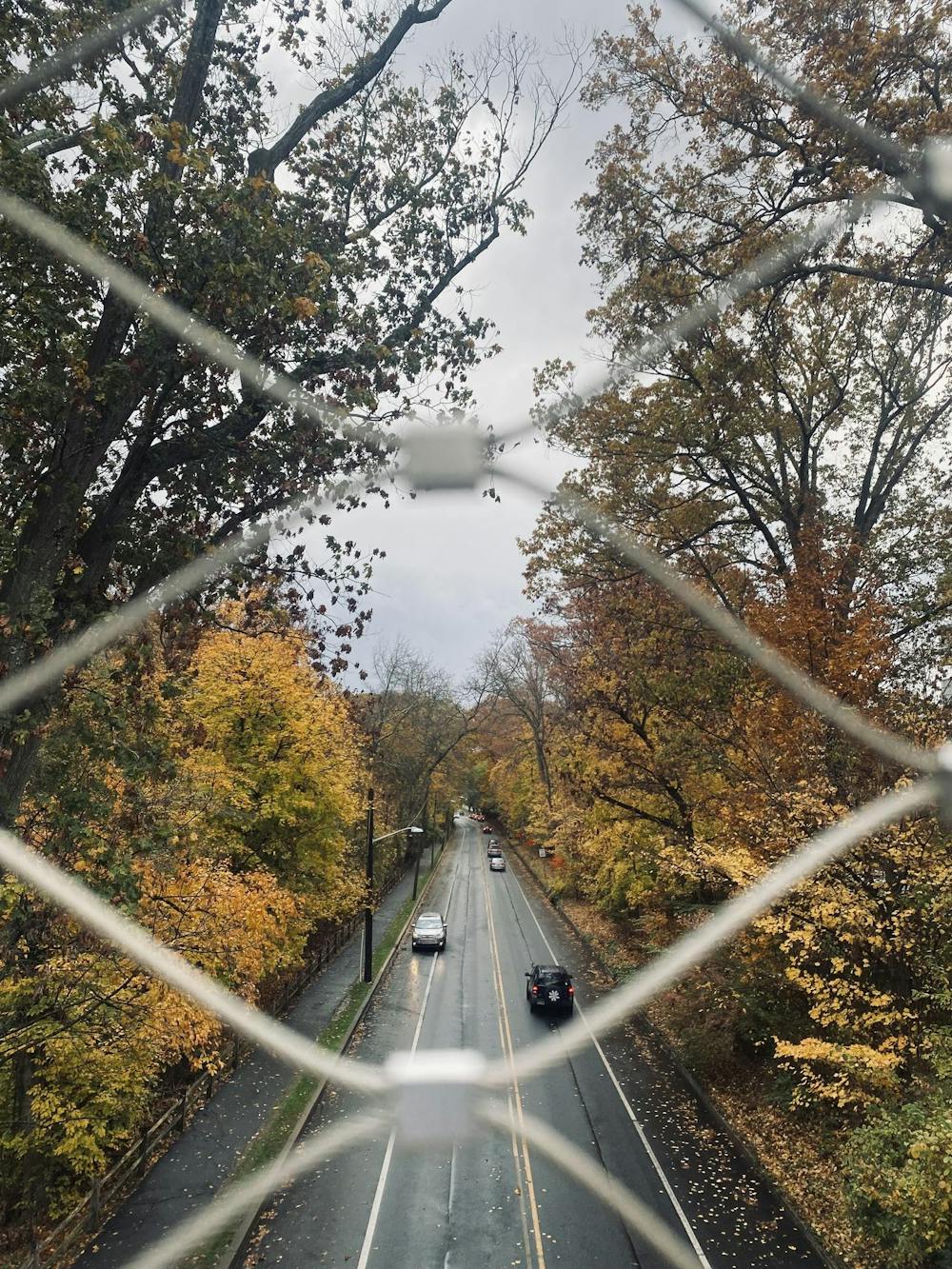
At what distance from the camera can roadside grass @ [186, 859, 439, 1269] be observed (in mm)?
10289

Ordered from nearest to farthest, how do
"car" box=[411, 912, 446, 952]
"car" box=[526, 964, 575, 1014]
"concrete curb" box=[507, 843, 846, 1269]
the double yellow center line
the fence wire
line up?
the fence wire → "concrete curb" box=[507, 843, 846, 1269] → the double yellow center line → "car" box=[526, 964, 575, 1014] → "car" box=[411, 912, 446, 952]

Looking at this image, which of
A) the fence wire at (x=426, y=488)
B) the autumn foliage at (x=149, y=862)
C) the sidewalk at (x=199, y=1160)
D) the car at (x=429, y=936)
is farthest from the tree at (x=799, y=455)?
the car at (x=429, y=936)

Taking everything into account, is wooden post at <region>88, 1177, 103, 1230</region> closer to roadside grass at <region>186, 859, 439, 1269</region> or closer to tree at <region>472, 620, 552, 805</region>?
roadside grass at <region>186, 859, 439, 1269</region>

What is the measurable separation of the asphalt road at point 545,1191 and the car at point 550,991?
6.16 ft

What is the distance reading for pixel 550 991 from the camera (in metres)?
21.0

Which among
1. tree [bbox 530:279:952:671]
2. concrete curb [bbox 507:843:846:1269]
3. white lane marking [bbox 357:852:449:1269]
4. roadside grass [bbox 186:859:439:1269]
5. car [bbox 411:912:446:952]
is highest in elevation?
tree [bbox 530:279:952:671]

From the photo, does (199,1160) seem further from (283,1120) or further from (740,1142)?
(740,1142)

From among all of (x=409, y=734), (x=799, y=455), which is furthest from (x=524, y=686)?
(x=799, y=455)

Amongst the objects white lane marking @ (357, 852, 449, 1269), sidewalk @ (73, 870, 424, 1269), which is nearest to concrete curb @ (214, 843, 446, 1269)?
sidewalk @ (73, 870, 424, 1269)

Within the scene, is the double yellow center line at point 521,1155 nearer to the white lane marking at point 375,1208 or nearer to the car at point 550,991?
the car at point 550,991

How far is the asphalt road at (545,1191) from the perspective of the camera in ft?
33.2

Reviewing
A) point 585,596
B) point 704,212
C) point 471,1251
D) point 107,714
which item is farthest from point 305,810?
point 704,212

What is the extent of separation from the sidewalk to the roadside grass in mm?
180

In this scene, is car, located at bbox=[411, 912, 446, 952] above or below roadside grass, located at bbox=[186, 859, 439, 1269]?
above
